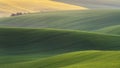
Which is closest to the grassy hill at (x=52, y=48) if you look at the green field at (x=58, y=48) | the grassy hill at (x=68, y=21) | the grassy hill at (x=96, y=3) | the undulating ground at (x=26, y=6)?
the green field at (x=58, y=48)

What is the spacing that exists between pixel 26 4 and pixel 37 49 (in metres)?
41.4

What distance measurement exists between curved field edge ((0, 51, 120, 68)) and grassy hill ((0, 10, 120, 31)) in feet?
65.6

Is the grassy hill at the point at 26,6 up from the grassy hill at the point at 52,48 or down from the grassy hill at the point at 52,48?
up

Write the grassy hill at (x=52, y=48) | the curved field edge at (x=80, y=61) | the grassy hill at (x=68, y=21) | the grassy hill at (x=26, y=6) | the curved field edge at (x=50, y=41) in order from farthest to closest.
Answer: the grassy hill at (x=26, y=6), the grassy hill at (x=68, y=21), the curved field edge at (x=50, y=41), the grassy hill at (x=52, y=48), the curved field edge at (x=80, y=61)

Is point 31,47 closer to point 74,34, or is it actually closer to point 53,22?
point 74,34

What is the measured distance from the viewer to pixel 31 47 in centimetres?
2025

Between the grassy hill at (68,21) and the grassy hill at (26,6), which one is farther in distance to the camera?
the grassy hill at (26,6)

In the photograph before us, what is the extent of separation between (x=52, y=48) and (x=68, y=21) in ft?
64.4

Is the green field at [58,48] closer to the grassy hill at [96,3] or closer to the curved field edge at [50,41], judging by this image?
the curved field edge at [50,41]

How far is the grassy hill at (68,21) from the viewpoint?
1425 inches

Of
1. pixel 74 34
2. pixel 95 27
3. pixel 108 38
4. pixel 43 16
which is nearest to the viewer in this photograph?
→ pixel 108 38

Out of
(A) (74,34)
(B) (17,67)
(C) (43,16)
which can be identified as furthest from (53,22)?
(B) (17,67)

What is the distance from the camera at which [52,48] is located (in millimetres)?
19875

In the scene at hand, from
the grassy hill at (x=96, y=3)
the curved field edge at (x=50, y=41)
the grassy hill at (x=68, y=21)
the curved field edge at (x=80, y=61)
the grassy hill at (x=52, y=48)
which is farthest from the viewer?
the grassy hill at (x=96, y=3)
